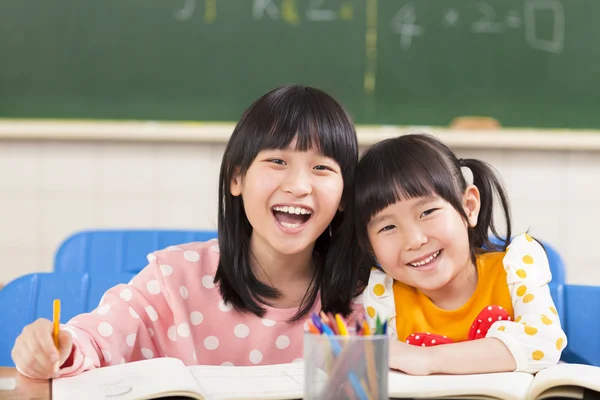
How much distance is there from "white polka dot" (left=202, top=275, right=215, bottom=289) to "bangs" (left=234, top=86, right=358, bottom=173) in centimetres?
20

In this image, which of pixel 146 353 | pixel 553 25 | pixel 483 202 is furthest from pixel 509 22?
pixel 146 353

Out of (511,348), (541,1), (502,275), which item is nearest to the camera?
(511,348)

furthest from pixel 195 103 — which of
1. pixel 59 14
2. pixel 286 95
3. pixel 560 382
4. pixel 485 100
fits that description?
pixel 560 382

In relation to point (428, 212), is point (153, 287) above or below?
below

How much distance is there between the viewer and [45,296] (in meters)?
1.54

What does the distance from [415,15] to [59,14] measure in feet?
Answer: 4.70

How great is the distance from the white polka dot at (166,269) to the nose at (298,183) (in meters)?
0.25

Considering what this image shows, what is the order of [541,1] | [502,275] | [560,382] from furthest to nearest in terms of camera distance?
[541,1]
[502,275]
[560,382]

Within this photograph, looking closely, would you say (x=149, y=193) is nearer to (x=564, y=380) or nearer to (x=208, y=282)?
(x=208, y=282)

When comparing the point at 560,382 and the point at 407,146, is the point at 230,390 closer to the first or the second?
the point at 560,382

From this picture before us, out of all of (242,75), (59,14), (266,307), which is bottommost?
(266,307)

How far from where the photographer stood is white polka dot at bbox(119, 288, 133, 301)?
1.36m

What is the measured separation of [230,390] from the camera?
92cm

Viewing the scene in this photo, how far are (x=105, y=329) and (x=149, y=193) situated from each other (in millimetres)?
2160
